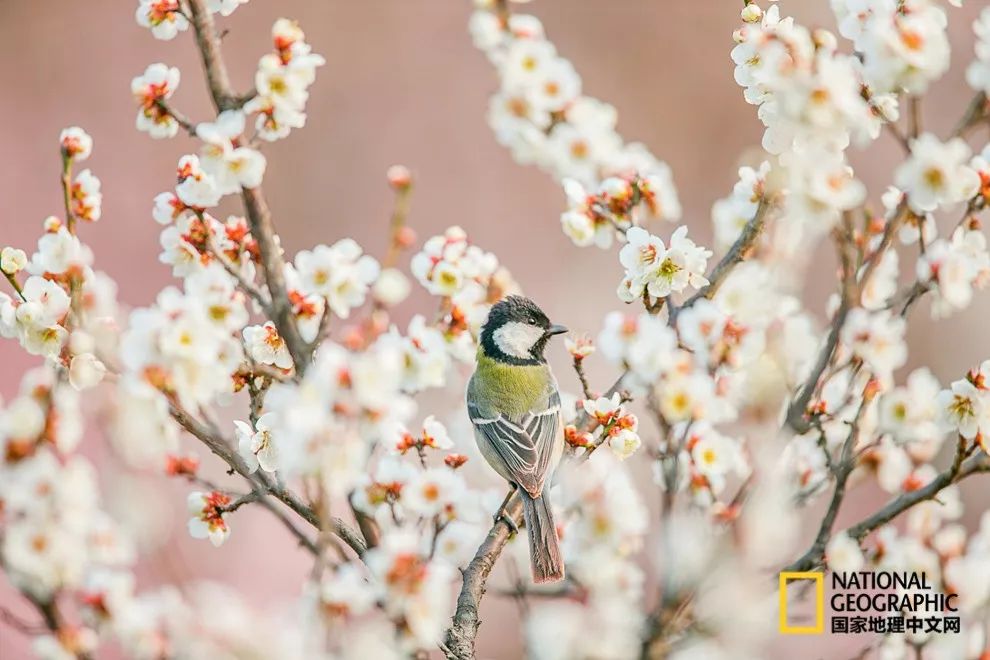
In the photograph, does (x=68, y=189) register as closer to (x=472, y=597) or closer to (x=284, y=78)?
(x=284, y=78)

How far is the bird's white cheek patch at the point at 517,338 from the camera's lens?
8.29 ft

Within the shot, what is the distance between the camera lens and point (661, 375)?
1345 mm

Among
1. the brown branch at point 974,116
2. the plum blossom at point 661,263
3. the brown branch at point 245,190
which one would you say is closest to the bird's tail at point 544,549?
the plum blossom at point 661,263

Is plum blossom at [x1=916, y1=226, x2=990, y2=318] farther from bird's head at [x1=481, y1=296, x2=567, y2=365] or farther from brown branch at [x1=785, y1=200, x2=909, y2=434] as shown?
bird's head at [x1=481, y1=296, x2=567, y2=365]

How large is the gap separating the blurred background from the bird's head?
7.00 ft

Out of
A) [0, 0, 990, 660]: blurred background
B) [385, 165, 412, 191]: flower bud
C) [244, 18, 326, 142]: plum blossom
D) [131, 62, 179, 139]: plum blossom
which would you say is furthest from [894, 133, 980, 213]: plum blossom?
[0, 0, 990, 660]: blurred background

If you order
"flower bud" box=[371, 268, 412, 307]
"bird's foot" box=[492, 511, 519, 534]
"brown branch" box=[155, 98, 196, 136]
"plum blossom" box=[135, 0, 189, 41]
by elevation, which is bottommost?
"flower bud" box=[371, 268, 412, 307]

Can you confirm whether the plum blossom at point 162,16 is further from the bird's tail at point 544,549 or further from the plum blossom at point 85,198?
the bird's tail at point 544,549

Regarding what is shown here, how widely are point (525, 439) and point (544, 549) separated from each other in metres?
0.43

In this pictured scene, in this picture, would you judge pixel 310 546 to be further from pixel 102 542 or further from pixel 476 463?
pixel 476 463

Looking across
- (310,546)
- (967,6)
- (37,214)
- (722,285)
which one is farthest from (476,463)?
(967,6)

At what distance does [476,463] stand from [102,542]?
1.58 metres

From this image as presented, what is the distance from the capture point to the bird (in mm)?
2080

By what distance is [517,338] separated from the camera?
255cm
